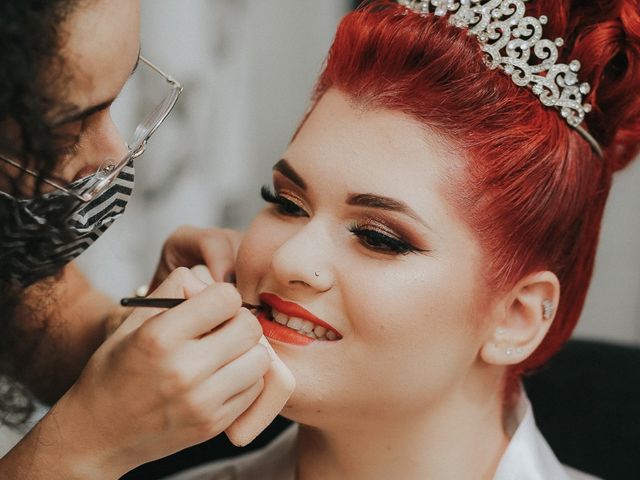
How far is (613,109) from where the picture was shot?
116cm

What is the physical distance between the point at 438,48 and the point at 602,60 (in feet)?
0.81

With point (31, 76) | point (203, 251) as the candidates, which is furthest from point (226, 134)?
point (31, 76)

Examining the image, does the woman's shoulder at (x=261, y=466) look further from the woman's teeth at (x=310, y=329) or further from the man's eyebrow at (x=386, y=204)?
the man's eyebrow at (x=386, y=204)

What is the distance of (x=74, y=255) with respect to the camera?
1058mm

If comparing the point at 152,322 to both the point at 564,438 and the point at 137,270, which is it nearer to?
the point at 564,438

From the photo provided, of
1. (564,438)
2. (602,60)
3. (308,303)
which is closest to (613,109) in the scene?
(602,60)

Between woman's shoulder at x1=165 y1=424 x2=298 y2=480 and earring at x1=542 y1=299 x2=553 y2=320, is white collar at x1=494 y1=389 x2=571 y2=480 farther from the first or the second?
woman's shoulder at x1=165 y1=424 x2=298 y2=480

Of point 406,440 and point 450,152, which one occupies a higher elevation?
point 450,152

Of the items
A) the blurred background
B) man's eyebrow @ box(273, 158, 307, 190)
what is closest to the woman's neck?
man's eyebrow @ box(273, 158, 307, 190)

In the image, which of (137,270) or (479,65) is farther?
(137,270)

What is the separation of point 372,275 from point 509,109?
31cm

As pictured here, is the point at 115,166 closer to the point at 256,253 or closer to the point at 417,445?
the point at 256,253

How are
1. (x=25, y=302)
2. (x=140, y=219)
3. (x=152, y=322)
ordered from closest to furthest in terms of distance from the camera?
(x=152, y=322) → (x=25, y=302) → (x=140, y=219)

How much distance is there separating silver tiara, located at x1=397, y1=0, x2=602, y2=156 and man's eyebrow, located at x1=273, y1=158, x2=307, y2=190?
0.32 metres
